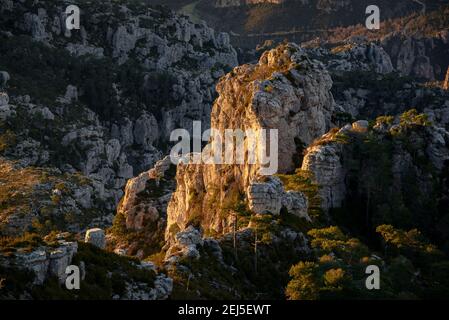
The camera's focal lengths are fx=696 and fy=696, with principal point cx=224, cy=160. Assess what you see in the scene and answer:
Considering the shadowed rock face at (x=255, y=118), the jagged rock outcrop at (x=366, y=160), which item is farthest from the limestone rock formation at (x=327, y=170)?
the shadowed rock face at (x=255, y=118)

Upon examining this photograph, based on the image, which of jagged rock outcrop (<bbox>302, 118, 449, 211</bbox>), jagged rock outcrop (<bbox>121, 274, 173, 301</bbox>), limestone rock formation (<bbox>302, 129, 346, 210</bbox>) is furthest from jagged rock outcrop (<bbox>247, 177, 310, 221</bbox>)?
jagged rock outcrop (<bbox>121, 274, 173, 301</bbox>)

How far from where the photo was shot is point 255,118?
111 metres

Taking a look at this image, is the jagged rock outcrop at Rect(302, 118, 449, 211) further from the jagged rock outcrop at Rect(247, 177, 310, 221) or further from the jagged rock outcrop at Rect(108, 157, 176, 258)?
the jagged rock outcrop at Rect(108, 157, 176, 258)

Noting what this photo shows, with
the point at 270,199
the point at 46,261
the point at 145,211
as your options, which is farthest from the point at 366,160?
the point at 46,261

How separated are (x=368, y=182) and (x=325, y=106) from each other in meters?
25.4

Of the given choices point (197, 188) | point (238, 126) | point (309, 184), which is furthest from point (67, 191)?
point (309, 184)

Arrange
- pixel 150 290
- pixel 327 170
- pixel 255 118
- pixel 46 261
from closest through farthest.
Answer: pixel 46 261
pixel 150 290
pixel 327 170
pixel 255 118

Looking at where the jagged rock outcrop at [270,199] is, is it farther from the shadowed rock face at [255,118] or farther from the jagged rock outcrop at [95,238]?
the jagged rock outcrop at [95,238]

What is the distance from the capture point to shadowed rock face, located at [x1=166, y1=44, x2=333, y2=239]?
110 meters

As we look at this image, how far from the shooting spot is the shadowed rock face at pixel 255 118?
110500mm

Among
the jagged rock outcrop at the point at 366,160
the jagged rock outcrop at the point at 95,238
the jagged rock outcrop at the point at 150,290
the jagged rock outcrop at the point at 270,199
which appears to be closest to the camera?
the jagged rock outcrop at the point at 150,290

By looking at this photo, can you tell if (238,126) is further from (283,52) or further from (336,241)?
(336,241)

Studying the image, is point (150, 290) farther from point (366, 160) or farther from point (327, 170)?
point (366, 160)
